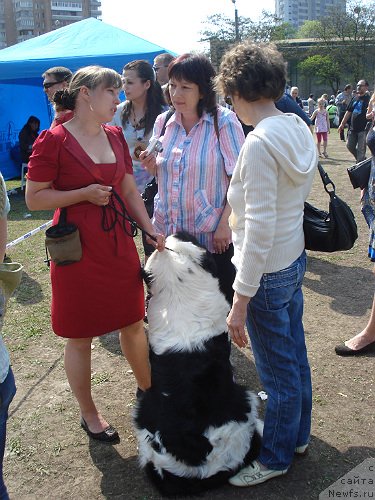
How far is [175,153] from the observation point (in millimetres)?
2787

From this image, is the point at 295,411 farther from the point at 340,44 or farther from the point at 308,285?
the point at 340,44

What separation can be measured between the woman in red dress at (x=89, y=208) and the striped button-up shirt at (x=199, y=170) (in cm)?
26

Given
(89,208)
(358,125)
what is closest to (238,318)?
(89,208)

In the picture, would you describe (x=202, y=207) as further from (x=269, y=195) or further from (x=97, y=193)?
(x=269, y=195)

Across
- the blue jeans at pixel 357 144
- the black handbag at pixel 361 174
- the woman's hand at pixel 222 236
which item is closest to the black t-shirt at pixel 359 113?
the blue jeans at pixel 357 144

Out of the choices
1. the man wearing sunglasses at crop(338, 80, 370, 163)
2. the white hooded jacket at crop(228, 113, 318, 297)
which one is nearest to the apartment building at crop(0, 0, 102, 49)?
the man wearing sunglasses at crop(338, 80, 370, 163)

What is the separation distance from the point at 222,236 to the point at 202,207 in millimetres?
210

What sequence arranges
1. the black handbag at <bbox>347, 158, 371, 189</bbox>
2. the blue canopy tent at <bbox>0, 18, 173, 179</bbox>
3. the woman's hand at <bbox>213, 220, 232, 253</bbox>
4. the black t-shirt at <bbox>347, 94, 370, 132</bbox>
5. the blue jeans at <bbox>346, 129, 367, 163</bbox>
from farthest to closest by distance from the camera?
the blue jeans at <bbox>346, 129, 367, 163</bbox> → the black t-shirt at <bbox>347, 94, 370, 132</bbox> → the blue canopy tent at <bbox>0, 18, 173, 179</bbox> → the black handbag at <bbox>347, 158, 371, 189</bbox> → the woman's hand at <bbox>213, 220, 232, 253</bbox>

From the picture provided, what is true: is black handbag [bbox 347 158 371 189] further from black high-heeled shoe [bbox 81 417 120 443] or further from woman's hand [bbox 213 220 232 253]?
black high-heeled shoe [bbox 81 417 120 443]

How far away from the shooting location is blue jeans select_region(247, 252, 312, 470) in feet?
6.96

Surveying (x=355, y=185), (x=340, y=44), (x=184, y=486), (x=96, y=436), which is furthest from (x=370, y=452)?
(x=340, y=44)

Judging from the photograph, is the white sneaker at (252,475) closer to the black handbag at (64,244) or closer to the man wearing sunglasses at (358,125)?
the black handbag at (64,244)

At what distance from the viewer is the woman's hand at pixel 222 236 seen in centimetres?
281

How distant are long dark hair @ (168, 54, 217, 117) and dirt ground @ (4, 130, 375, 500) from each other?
1.83 metres
